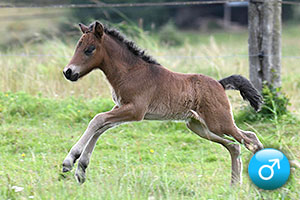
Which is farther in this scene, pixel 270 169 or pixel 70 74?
pixel 70 74

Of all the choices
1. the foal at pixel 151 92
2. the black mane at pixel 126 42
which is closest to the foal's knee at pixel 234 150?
the foal at pixel 151 92

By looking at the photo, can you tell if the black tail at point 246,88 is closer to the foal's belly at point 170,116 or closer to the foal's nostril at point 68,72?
the foal's belly at point 170,116

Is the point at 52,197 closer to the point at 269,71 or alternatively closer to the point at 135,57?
the point at 135,57

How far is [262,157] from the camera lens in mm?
3559

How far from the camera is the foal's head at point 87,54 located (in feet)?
15.5

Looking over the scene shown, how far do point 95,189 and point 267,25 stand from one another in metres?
4.13

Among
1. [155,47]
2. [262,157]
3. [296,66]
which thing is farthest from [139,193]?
[296,66]

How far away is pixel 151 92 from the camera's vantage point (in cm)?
504

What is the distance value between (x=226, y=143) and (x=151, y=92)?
0.94 metres

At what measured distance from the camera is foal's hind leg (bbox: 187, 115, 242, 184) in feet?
16.1

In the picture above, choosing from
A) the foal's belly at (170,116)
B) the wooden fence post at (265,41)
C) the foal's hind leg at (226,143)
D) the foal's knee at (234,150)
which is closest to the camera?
the foal's hind leg at (226,143)

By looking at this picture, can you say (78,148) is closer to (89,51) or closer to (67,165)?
(67,165)

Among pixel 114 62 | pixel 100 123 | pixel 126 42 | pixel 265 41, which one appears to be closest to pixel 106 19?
pixel 265 41

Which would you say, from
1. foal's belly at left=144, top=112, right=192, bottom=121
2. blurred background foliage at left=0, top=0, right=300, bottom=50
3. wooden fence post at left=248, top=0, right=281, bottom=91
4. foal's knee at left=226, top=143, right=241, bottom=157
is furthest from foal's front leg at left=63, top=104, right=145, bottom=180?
blurred background foliage at left=0, top=0, right=300, bottom=50
